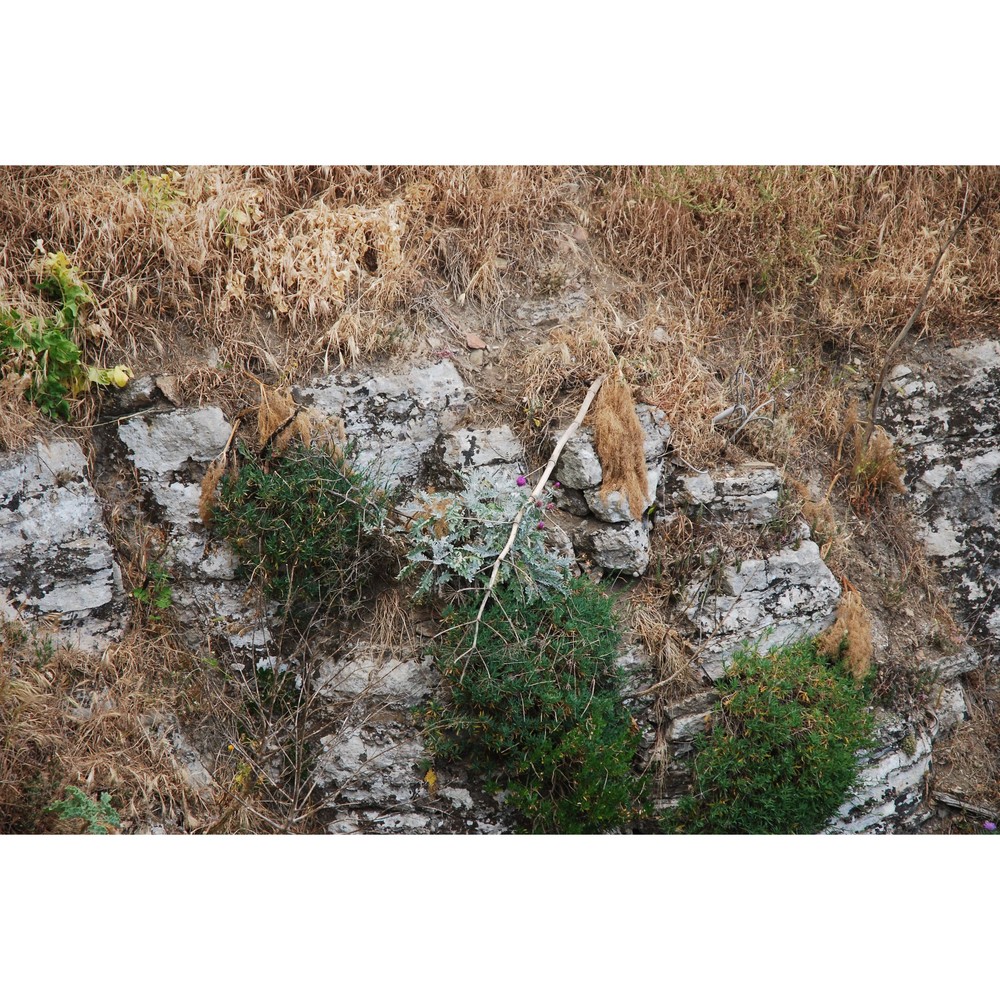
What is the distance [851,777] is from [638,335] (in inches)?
101

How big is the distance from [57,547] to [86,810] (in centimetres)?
128

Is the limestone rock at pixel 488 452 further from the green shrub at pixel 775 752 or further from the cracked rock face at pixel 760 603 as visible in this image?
the green shrub at pixel 775 752

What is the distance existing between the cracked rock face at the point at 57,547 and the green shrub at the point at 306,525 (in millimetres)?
662

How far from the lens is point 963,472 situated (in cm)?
439

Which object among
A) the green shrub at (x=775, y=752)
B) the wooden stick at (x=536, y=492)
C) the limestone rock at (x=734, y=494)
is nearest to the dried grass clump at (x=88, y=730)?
the wooden stick at (x=536, y=492)

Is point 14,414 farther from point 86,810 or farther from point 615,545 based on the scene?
point 615,545

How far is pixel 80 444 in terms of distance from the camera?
3.84m

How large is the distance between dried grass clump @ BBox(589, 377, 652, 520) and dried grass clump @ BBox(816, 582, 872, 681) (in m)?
1.23

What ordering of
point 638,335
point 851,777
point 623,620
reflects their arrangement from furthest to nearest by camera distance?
point 638,335, point 623,620, point 851,777

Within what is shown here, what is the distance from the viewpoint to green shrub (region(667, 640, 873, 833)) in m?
3.64

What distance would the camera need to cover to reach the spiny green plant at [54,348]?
368 centimetres

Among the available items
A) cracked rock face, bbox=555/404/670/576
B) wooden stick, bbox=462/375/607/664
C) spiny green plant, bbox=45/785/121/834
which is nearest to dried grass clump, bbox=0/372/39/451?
spiny green plant, bbox=45/785/121/834

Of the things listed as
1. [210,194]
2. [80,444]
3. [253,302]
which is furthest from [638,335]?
[80,444]

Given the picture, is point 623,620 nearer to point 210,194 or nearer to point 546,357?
point 546,357
